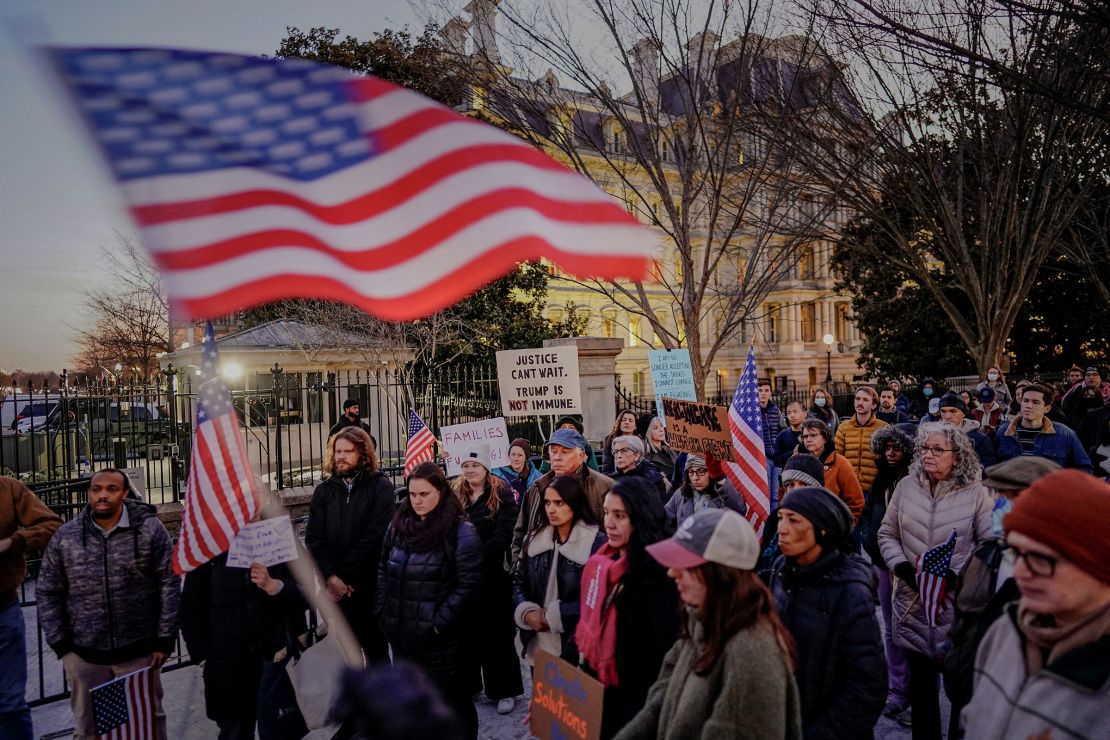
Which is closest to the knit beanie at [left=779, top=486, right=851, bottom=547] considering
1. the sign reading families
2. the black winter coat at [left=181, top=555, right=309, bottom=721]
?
the black winter coat at [left=181, top=555, right=309, bottom=721]

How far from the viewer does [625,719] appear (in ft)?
11.7

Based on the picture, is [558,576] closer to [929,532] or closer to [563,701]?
[563,701]

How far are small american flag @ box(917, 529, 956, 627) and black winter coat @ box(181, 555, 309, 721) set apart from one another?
375 cm

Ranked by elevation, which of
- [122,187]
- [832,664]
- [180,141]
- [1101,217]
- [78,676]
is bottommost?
[78,676]

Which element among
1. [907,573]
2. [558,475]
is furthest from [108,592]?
[907,573]

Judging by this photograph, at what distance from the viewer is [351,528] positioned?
537 cm

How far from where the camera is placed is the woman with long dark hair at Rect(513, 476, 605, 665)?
414 centimetres

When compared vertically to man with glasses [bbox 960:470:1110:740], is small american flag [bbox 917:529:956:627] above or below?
below

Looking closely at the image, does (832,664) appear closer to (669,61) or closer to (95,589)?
(95,589)

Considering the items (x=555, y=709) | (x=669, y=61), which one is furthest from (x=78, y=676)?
(x=669, y=61)

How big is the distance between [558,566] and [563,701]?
99 centimetres

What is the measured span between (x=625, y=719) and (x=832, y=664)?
3.39 feet

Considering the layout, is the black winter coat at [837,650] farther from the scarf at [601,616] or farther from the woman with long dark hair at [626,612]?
the scarf at [601,616]

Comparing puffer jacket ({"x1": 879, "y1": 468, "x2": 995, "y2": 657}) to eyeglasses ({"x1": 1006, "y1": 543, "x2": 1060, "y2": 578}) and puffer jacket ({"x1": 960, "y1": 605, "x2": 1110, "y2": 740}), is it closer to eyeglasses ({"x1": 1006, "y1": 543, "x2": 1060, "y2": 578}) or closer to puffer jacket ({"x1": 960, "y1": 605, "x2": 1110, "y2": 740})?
puffer jacket ({"x1": 960, "y1": 605, "x2": 1110, "y2": 740})
